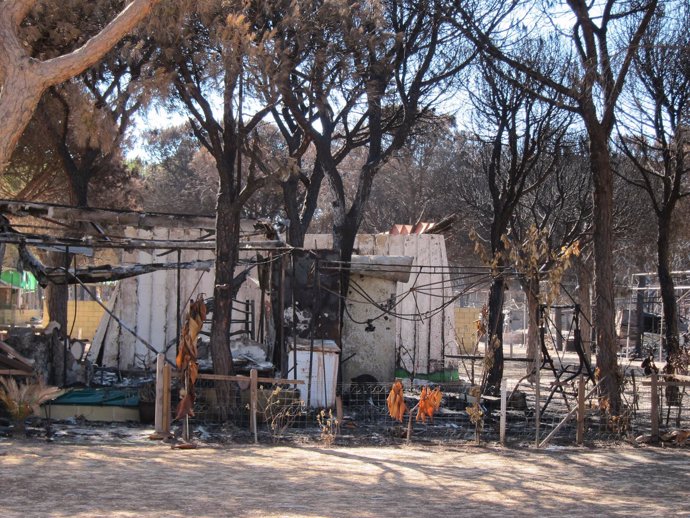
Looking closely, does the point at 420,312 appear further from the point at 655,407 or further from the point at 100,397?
the point at 655,407

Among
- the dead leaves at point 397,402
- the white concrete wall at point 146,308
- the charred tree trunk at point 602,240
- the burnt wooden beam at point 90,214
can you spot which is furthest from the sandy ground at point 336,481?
the white concrete wall at point 146,308

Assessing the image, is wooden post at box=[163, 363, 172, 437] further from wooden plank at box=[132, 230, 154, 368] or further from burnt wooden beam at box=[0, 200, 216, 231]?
wooden plank at box=[132, 230, 154, 368]

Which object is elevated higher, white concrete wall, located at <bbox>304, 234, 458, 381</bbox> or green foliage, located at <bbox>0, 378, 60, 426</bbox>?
white concrete wall, located at <bbox>304, 234, 458, 381</bbox>

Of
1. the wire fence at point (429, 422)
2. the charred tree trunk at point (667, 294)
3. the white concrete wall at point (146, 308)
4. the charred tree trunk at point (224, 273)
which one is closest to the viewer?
the wire fence at point (429, 422)

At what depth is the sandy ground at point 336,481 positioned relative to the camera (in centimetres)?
750

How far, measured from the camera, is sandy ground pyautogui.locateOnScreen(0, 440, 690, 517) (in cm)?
750

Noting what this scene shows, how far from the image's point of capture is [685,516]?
7.49 metres

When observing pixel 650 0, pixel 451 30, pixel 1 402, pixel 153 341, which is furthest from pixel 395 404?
pixel 153 341

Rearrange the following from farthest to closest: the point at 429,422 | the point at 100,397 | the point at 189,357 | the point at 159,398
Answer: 1. the point at 100,397
2. the point at 429,422
3. the point at 159,398
4. the point at 189,357

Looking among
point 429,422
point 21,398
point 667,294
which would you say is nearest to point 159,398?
point 21,398

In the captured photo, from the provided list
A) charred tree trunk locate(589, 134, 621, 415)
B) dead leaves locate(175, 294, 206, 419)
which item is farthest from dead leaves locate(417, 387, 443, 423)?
dead leaves locate(175, 294, 206, 419)

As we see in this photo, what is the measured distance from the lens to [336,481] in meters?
8.83

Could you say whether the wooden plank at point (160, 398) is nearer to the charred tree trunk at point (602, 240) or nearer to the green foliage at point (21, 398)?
the green foliage at point (21, 398)

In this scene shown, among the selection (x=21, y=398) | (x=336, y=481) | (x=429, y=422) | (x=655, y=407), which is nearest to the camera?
(x=336, y=481)
